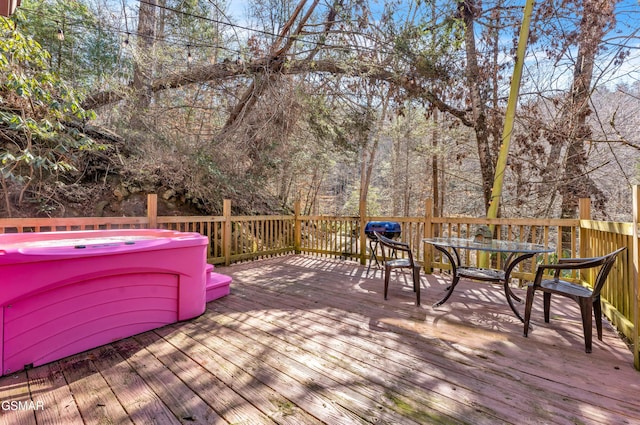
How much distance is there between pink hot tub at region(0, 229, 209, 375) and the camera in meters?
1.77

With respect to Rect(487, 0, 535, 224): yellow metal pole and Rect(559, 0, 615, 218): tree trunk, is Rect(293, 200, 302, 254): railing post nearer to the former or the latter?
Rect(487, 0, 535, 224): yellow metal pole

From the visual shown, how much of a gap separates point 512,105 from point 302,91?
3.78m

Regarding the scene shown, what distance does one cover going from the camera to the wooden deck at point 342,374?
1.43 metres

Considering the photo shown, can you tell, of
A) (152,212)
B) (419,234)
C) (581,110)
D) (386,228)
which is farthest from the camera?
(581,110)

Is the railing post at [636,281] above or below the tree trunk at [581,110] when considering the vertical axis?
below

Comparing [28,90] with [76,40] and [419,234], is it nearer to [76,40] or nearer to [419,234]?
[76,40]

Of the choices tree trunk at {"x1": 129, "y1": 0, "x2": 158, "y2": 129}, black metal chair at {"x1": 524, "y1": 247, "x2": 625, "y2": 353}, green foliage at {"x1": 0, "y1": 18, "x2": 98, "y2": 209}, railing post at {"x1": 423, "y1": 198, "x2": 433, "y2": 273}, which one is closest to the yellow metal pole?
railing post at {"x1": 423, "y1": 198, "x2": 433, "y2": 273}

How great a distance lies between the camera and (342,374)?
179 cm

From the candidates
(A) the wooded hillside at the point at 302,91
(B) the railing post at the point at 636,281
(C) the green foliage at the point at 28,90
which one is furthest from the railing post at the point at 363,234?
(C) the green foliage at the point at 28,90

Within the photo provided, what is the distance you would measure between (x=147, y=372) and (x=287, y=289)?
82.2 inches

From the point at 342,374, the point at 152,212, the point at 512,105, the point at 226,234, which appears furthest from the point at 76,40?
the point at 512,105

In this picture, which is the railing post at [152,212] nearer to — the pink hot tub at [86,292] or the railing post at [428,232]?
the pink hot tub at [86,292]

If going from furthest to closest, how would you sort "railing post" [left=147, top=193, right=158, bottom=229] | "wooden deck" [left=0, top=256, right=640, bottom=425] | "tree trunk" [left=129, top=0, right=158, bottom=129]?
"tree trunk" [left=129, top=0, right=158, bottom=129] → "railing post" [left=147, top=193, right=158, bottom=229] → "wooden deck" [left=0, top=256, right=640, bottom=425]

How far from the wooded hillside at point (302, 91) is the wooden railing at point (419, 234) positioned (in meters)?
1.15
